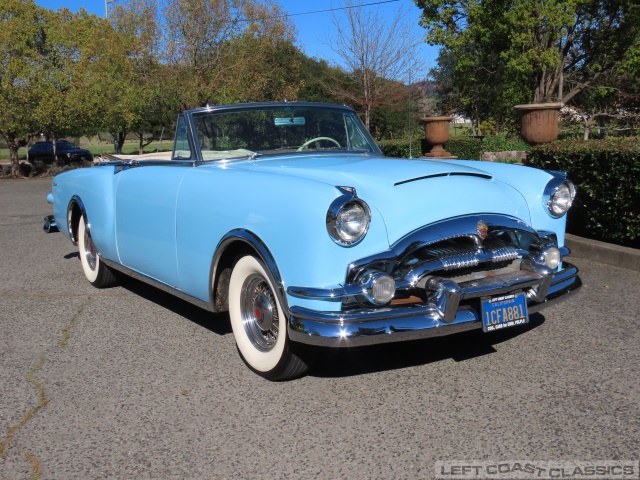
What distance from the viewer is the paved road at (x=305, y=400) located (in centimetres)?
280

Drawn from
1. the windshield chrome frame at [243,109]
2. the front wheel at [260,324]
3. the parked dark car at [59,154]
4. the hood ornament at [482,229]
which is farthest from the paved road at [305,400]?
the parked dark car at [59,154]

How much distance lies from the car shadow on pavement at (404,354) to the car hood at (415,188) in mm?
847

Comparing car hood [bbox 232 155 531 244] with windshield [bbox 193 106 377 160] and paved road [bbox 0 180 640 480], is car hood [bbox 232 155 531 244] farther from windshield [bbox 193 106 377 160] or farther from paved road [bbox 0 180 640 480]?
Result: paved road [bbox 0 180 640 480]

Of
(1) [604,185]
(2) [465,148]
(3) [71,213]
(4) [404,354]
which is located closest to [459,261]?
(4) [404,354]

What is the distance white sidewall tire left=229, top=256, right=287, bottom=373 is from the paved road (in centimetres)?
12

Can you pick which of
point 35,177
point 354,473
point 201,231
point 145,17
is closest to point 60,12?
point 145,17

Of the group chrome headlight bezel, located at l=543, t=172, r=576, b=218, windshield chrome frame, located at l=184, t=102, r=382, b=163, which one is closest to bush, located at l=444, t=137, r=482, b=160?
windshield chrome frame, located at l=184, t=102, r=382, b=163

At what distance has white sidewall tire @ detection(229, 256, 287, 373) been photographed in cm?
346

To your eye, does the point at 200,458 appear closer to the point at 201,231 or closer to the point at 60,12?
the point at 201,231

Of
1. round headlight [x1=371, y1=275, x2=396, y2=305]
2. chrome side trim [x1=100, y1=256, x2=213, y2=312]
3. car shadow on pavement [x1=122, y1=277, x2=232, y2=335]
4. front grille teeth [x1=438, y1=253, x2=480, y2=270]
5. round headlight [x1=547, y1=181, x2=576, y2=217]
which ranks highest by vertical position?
round headlight [x1=547, y1=181, x2=576, y2=217]

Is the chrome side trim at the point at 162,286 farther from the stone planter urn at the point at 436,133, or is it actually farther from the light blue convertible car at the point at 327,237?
the stone planter urn at the point at 436,133

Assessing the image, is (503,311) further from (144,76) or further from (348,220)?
(144,76)

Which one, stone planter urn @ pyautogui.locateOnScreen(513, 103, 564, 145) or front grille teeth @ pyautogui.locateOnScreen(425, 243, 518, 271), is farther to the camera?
stone planter urn @ pyautogui.locateOnScreen(513, 103, 564, 145)

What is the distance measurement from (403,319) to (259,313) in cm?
94
